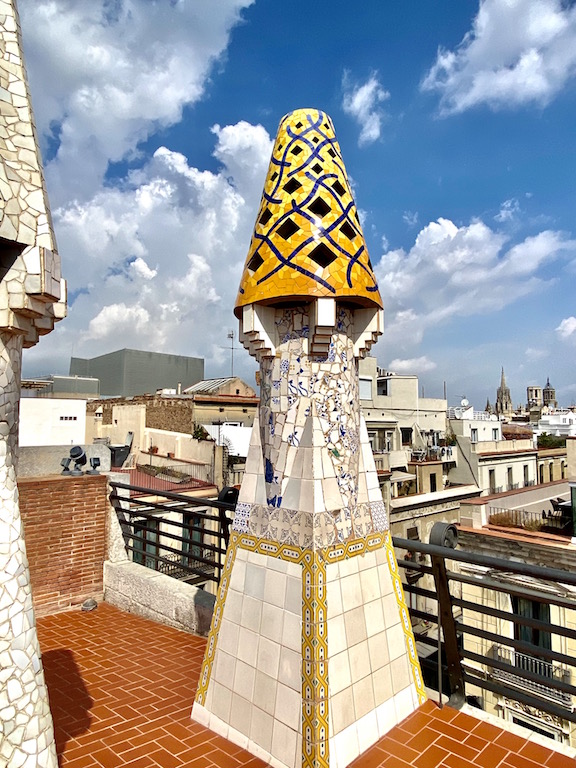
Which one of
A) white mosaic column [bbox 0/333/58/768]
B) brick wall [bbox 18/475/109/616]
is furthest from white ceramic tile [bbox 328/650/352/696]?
brick wall [bbox 18/475/109/616]

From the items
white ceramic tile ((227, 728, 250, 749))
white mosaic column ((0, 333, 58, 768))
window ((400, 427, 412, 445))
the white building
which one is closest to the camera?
white mosaic column ((0, 333, 58, 768))

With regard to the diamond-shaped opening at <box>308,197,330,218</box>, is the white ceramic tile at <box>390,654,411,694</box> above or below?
below

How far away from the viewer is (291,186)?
12.2 feet

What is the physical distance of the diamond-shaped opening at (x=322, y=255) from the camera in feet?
11.4

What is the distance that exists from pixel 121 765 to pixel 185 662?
146cm

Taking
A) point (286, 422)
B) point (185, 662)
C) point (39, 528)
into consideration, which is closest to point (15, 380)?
point (286, 422)

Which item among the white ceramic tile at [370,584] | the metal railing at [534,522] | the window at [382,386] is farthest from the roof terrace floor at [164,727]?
the window at [382,386]

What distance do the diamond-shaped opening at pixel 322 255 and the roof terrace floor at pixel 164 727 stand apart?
3.26m

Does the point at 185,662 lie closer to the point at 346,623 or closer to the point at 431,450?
the point at 346,623

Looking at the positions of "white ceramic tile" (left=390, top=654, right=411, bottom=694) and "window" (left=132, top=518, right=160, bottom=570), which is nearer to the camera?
"white ceramic tile" (left=390, top=654, right=411, bottom=694)

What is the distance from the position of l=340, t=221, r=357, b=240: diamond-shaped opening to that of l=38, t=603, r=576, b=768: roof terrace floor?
11.5ft

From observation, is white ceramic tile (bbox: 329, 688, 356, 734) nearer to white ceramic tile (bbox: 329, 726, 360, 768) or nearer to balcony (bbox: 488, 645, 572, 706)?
white ceramic tile (bbox: 329, 726, 360, 768)

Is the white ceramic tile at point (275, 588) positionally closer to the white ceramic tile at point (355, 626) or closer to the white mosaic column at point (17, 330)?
the white ceramic tile at point (355, 626)

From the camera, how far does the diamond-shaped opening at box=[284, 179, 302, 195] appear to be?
3697 millimetres
